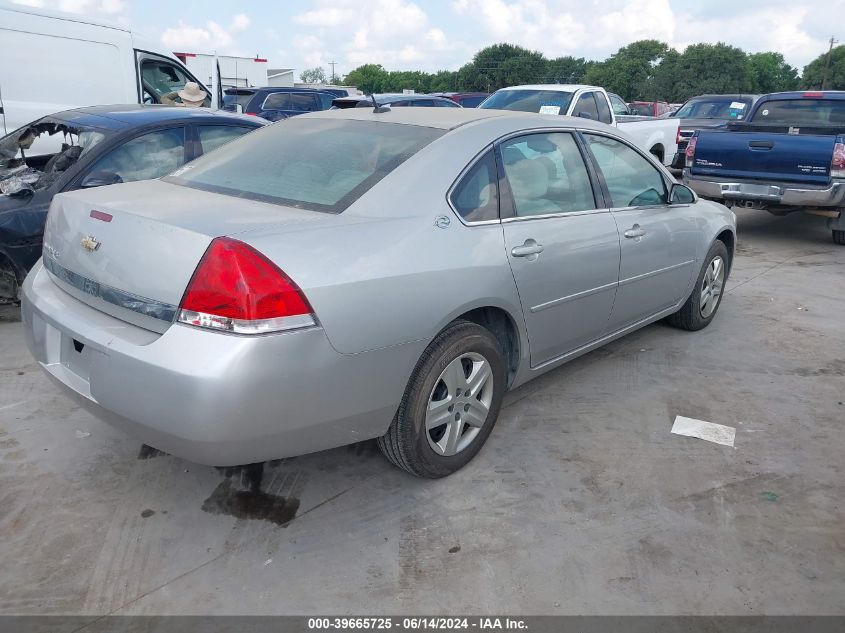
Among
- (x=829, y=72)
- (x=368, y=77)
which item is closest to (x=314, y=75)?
(x=368, y=77)

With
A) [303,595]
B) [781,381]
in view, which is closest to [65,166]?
[303,595]

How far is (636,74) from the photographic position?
78.2 metres

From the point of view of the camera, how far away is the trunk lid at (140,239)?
7.80 feet

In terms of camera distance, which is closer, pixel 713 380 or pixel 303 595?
pixel 303 595

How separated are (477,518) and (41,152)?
5.43 metres

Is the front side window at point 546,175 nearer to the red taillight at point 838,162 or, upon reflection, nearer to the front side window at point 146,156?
the front side window at point 146,156

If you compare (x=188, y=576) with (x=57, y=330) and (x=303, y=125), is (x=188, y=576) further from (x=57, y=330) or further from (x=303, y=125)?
(x=303, y=125)

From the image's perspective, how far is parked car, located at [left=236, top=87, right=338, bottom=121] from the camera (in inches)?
602

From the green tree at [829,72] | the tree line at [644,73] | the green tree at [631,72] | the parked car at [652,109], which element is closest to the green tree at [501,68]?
the tree line at [644,73]

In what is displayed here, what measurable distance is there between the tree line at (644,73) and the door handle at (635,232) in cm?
7415

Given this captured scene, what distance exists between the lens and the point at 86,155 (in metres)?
4.90

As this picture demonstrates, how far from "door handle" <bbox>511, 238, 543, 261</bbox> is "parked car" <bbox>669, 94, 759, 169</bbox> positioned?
1051 centimetres

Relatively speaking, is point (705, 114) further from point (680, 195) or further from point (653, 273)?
point (653, 273)

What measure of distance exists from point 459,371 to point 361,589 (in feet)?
3.20
